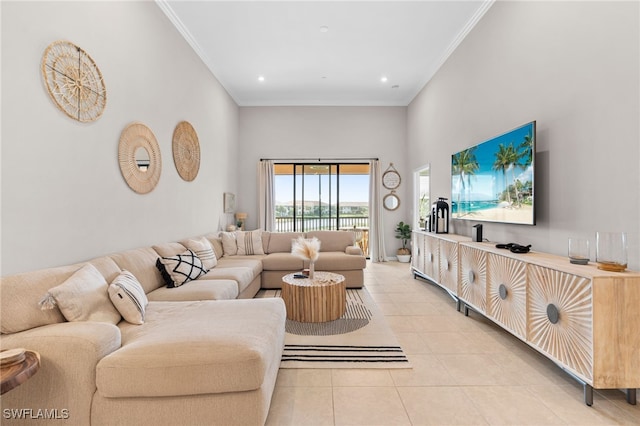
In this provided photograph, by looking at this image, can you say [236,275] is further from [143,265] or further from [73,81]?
[73,81]

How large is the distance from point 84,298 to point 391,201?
6040 millimetres

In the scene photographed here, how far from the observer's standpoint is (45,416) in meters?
1.46

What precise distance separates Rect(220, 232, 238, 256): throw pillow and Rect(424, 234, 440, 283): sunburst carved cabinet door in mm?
2922

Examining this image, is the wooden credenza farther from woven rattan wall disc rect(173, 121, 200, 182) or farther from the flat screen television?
woven rattan wall disc rect(173, 121, 200, 182)

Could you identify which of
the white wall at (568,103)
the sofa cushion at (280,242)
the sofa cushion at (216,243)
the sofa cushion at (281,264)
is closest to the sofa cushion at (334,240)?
the sofa cushion at (280,242)

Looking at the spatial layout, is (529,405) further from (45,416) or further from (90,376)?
(45,416)

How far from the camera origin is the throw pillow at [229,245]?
4.76 metres

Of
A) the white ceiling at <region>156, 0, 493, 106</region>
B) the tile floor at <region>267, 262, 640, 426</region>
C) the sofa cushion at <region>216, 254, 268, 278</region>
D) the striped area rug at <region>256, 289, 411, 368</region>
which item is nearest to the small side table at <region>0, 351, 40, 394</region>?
the tile floor at <region>267, 262, 640, 426</region>

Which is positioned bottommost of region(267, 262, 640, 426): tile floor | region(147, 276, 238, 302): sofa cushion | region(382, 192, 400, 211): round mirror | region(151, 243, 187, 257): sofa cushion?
region(267, 262, 640, 426): tile floor

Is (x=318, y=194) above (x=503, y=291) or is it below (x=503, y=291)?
above

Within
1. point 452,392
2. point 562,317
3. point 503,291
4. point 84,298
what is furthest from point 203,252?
point 562,317

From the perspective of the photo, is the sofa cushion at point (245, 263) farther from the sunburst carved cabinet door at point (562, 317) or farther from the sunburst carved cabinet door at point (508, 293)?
the sunburst carved cabinet door at point (562, 317)

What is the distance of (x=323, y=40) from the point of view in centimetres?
432

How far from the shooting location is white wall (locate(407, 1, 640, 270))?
6.56 ft
